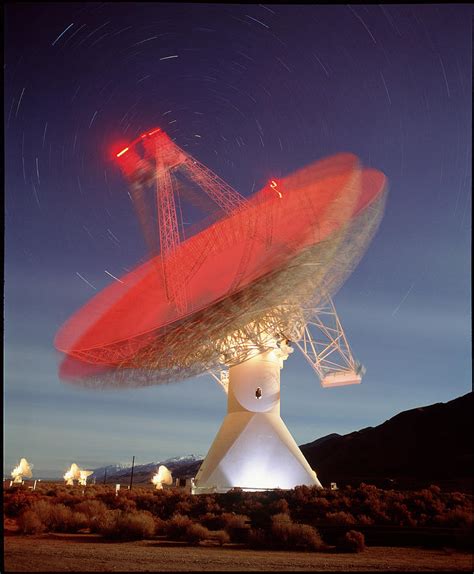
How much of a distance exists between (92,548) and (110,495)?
11.9m

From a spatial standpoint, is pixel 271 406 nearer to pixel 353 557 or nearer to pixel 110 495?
pixel 110 495

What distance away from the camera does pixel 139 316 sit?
23.0m

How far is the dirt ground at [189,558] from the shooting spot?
11.0 m

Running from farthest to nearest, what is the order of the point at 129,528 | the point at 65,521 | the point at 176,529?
the point at 65,521, the point at 176,529, the point at 129,528

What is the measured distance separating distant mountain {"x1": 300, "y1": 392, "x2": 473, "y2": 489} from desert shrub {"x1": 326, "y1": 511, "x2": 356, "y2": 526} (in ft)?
144

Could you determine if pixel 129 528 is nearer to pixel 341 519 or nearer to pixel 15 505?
pixel 341 519

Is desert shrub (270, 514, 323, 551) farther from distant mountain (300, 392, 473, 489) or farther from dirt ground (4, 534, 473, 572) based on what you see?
distant mountain (300, 392, 473, 489)

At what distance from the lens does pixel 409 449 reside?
239 feet

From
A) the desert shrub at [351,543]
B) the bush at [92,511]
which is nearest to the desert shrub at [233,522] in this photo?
the desert shrub at [351,543]

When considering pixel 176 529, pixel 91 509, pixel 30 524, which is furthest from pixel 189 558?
pixel 91 509

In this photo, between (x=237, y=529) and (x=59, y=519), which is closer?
(x=237, y=529)

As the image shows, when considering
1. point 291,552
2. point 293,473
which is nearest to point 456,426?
point 293,473

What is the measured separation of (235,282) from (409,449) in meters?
59.7

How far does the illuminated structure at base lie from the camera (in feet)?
81.0
